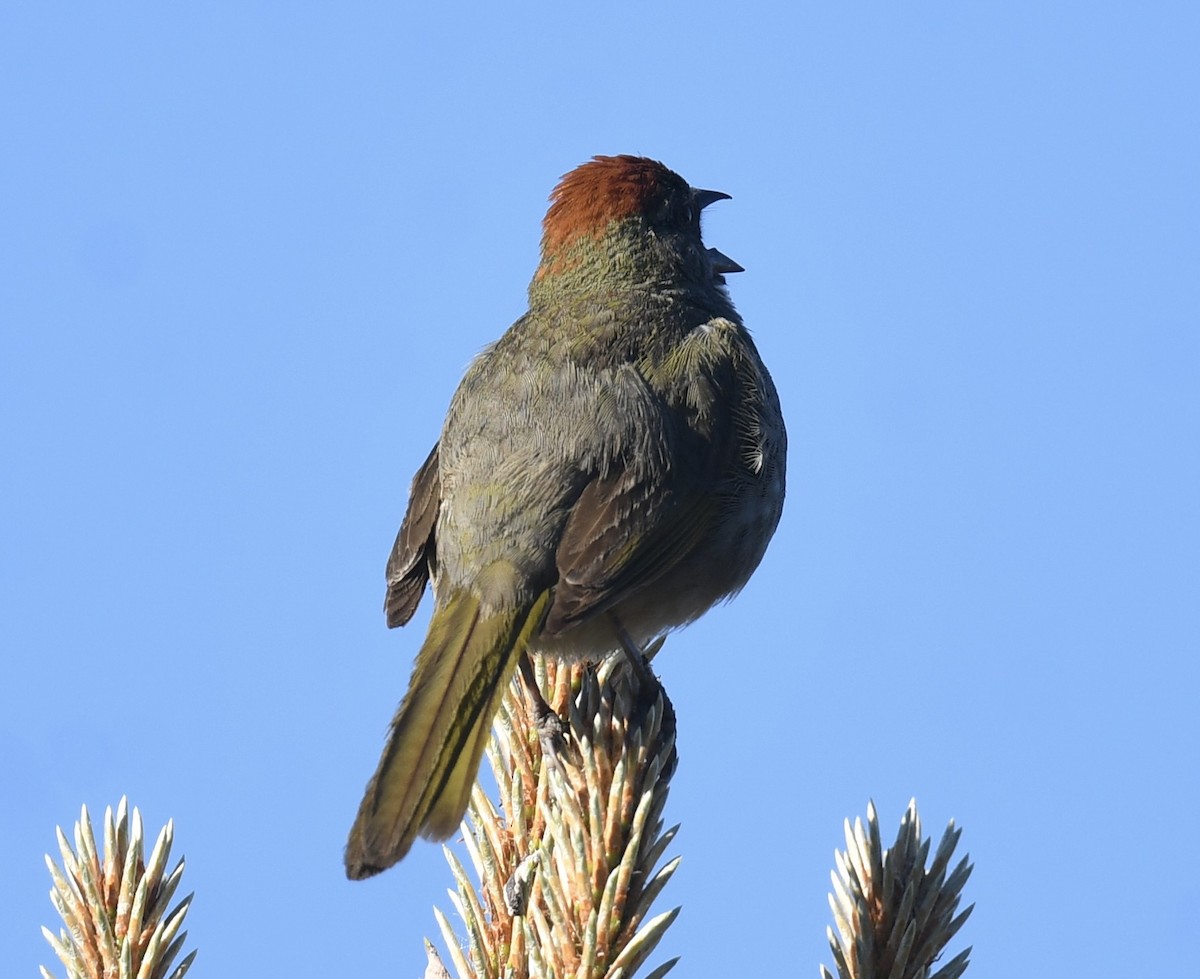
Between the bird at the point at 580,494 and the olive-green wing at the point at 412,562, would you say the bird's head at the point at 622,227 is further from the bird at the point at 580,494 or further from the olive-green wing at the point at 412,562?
the olive-green wing at the point at 412,562

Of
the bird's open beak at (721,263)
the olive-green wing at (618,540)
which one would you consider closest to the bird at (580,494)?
the olive-green wing at (618,540)

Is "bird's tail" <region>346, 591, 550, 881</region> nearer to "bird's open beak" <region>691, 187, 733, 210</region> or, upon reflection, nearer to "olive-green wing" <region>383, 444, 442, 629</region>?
"olive-green wing" <region>383, 444, 442, 629</region>

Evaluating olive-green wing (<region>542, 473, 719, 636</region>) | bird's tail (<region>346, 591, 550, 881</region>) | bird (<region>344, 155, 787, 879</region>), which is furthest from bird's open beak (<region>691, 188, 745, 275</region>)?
bird's tail (<region>346, 591, 550, 881</region>)

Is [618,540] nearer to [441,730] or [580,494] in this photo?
[580,494]

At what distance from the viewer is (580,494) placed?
4.60 m

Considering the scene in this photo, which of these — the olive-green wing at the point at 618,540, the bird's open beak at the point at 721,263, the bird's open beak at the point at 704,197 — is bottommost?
the olive-green wing at the point at 618,540

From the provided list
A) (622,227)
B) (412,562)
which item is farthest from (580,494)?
(622,227)

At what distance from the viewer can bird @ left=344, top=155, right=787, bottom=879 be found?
13.3 feet

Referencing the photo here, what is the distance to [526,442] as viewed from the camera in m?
4.74

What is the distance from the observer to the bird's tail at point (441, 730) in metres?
3.49

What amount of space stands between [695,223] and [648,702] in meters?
2.81

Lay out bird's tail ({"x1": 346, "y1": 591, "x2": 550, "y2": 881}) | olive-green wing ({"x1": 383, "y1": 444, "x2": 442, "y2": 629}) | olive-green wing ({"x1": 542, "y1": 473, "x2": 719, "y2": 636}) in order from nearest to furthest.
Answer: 1. bird's tail ({"x1": 346, "y1": 591, "x2": 550, "y2": 881})
2. olive-green wing ({"x1": 542, "y1": 473, "x2": 719, "y2": 636})
3. olive-green wing ({"x1": 383, "y1": 444, "x2": 442, "y2": 629})

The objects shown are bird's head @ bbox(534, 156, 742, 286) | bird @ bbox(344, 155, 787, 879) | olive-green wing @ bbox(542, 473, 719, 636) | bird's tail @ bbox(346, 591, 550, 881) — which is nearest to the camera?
bird's tail @ bbox(346, 591, 550, 881)

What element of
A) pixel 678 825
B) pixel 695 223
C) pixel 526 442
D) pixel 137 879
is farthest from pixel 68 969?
pixel 695 223
